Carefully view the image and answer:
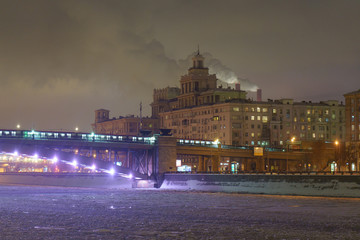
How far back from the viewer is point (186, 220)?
61.0 m

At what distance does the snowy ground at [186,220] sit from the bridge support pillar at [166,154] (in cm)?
5023

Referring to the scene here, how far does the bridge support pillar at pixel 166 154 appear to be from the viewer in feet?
444

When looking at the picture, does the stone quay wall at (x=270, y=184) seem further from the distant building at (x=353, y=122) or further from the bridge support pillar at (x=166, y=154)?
the distant building at (x=353, y=122)

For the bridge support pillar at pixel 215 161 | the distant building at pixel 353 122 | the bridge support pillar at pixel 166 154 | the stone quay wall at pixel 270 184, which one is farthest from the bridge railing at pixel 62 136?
the distant building at pixel 353 122

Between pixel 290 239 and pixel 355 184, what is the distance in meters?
42.5

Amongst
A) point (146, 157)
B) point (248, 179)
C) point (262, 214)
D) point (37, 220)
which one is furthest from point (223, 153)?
point (37, 220)

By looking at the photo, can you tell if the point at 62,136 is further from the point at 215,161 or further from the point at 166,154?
the point at 215,161

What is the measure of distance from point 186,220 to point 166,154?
75342mm

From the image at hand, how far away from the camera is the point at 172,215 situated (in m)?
66.7

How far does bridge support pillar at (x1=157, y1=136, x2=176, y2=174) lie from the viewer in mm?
135375

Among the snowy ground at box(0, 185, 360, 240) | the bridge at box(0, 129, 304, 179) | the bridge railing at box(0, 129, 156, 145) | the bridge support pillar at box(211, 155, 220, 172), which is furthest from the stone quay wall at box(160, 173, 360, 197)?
the bridge support pillar at box(211, 155, 220, 172)

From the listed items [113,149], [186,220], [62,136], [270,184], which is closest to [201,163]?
[113,149]

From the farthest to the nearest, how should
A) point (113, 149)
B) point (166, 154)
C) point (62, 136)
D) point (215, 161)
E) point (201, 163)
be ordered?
point (201, 163), point (215, 161), point (166, 154), point (113, 149), point (62, 136)

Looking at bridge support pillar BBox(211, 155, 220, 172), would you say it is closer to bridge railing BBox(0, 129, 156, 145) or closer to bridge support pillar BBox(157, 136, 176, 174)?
bridge support pillar BBox(157, 136, 176, 174)
